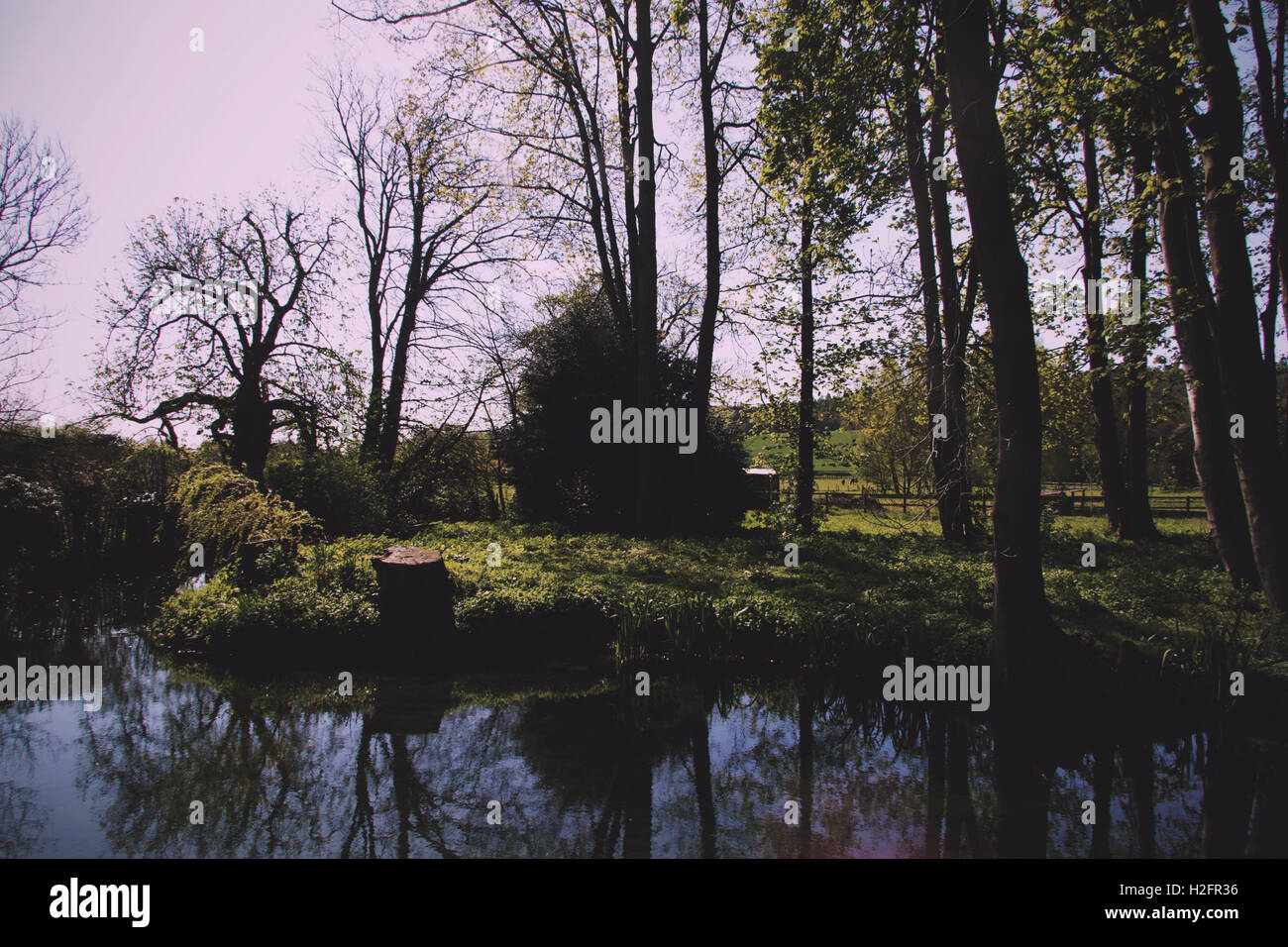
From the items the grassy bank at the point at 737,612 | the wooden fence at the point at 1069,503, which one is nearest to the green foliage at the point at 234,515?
the grassy bank at the point at 737,612

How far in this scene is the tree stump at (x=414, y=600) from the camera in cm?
890

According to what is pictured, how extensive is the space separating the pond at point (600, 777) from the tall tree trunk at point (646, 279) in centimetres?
843

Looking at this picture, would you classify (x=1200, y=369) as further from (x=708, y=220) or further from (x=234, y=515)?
(x=234, y=515)

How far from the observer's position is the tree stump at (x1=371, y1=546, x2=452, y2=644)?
29.2 ft

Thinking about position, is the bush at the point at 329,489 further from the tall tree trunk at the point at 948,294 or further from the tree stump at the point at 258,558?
the tall tree trunk at the point at 948,294

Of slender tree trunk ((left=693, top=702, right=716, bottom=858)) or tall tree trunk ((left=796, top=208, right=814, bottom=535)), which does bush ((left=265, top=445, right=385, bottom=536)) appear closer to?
tall tree trunk ((left=796, top=208, right=814, bottom=535))

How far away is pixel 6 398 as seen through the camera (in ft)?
54.3

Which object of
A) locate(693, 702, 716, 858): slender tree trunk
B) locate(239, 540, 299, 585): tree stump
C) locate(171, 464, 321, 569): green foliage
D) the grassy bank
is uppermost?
locate(171, 464, 321, 569): green foliage

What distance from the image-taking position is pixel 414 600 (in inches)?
353

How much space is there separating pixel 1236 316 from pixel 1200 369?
39.2 inches

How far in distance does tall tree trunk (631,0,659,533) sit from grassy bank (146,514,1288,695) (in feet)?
14.0

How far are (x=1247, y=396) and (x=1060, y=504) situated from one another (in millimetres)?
20149

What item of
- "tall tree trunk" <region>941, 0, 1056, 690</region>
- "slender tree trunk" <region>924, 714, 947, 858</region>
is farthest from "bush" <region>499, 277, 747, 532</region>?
"slender tree trunk" <region>924, 714, 947, 858</region>
